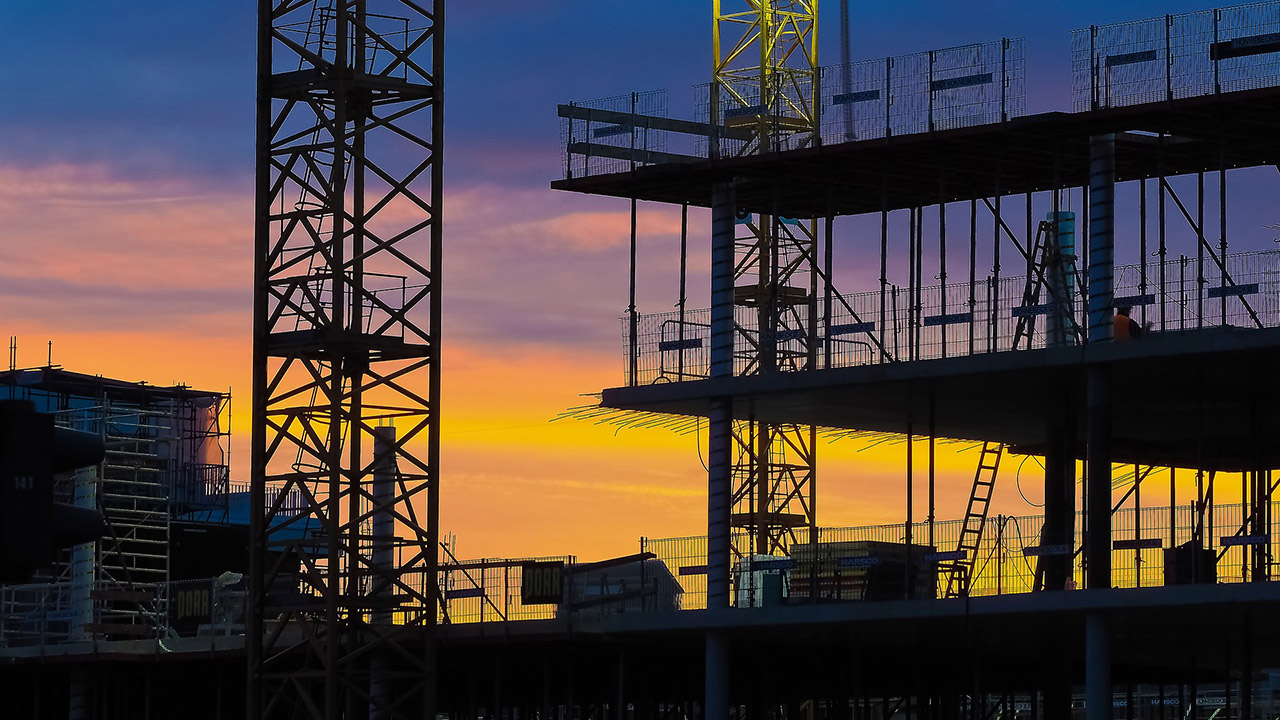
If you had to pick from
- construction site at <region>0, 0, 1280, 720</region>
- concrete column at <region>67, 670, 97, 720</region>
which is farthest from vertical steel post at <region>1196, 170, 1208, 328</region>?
concrete column at <region>67, 670, 97, 720</region>

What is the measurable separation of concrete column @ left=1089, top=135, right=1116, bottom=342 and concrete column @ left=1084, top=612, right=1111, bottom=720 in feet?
19.1

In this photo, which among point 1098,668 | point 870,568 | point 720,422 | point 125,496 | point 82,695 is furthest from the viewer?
point 125,496

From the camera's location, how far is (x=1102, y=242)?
48500 millimetres

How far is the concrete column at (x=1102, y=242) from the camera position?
4838 centimetres

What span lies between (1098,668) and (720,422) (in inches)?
434

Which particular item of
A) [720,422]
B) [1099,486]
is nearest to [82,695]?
[720,422]

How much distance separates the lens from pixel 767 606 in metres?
52.0

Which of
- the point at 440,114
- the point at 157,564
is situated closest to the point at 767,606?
the point at 440,114

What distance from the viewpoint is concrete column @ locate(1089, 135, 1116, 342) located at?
159 ft

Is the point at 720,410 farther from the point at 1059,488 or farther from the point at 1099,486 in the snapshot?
the point at 1099,486

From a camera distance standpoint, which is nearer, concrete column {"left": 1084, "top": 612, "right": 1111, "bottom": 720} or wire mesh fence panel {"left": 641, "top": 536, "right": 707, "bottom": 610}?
concrete column {"left": 1084, "top": 612, "right": 1111, "bottom": 720}

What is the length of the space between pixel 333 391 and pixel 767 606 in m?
12.7

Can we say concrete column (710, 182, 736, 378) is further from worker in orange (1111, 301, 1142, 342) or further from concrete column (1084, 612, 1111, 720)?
concrete column (1084, 612, 1111, 720)

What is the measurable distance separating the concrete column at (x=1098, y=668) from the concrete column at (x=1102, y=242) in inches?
229
